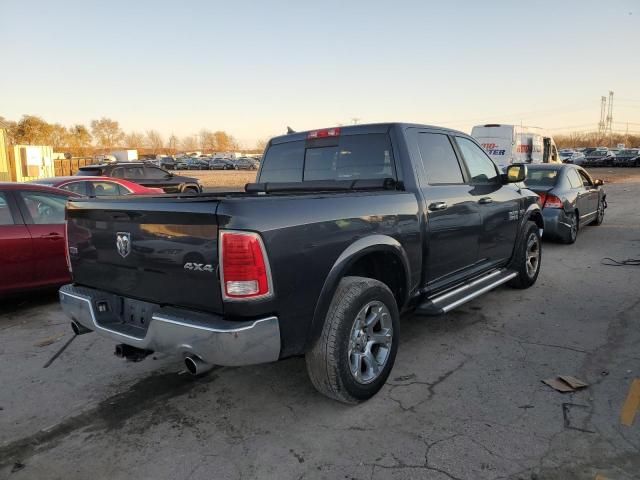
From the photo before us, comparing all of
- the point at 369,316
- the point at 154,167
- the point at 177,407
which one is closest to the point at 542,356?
the point at 369,316

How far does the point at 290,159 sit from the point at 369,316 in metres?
2.05

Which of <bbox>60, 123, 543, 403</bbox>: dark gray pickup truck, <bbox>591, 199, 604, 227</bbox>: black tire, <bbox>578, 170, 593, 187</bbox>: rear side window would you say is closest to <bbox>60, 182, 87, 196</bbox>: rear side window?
<bbox>60, 123, 543, 403</bbox>: dark gray pickup truck

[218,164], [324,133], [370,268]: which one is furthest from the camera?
[218,164]

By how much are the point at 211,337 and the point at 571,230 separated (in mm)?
8535

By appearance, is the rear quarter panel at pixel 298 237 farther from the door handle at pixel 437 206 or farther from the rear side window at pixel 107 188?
the rear side window at pixel 107 188

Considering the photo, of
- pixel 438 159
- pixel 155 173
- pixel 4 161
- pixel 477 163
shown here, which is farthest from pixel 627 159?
pixel 438 159

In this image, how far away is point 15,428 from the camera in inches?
124

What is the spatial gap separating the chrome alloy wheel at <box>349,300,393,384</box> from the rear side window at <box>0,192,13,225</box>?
14.1 ft

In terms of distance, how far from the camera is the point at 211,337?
8.44ft

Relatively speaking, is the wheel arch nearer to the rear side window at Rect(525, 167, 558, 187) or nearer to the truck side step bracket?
the truck side step bracket

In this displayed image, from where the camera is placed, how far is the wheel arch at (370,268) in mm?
2988

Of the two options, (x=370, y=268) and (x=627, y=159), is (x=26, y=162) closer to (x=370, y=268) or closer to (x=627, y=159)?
(x=370, y=268)

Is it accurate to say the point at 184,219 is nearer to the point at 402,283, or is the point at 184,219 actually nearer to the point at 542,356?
the point at 402,283

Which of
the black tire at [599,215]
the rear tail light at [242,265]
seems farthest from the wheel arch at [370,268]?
the black tire at [599,215]
